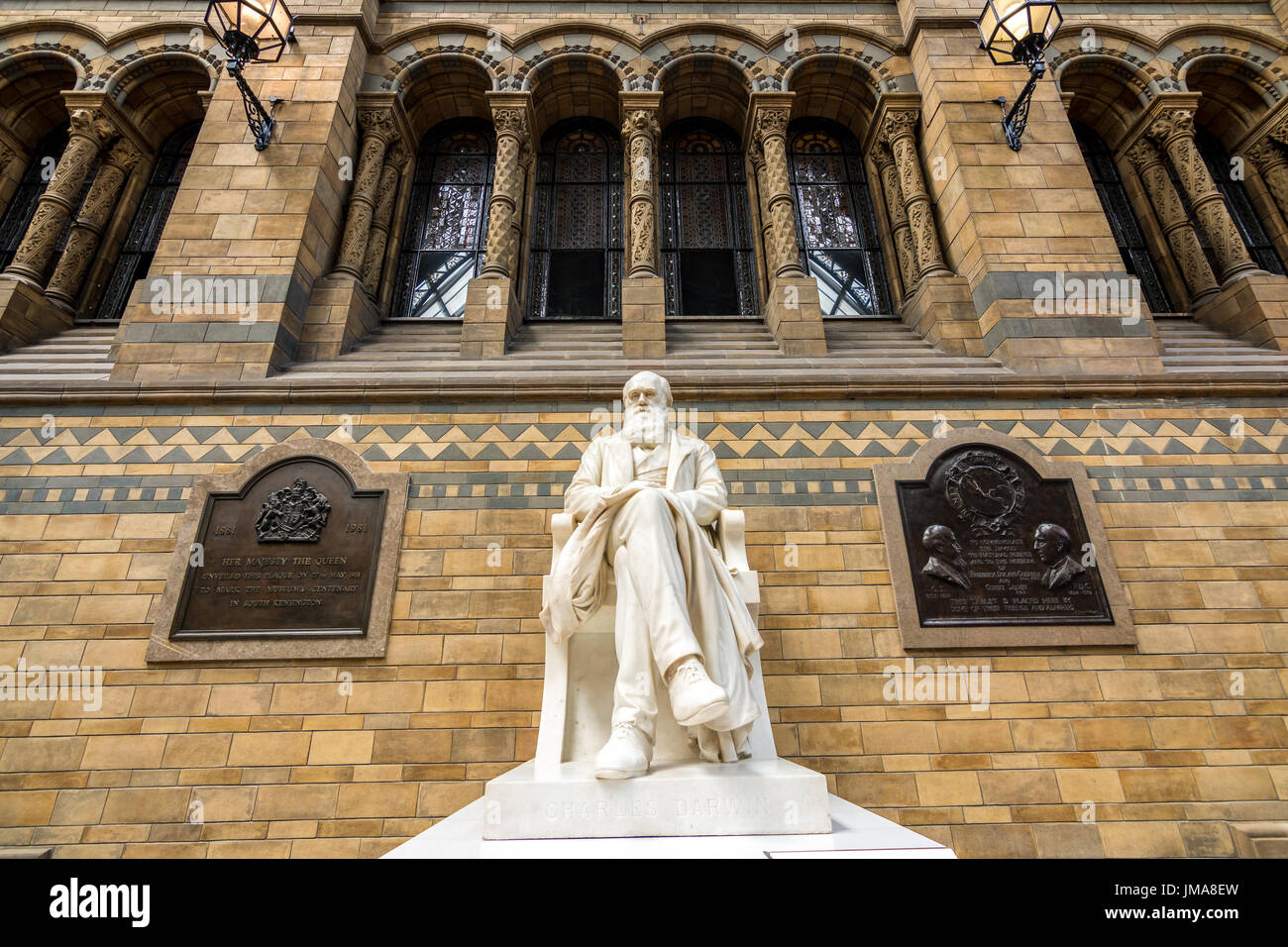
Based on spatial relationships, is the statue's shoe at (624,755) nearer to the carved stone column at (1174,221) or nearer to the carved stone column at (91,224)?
the carved stone column at (91,224)

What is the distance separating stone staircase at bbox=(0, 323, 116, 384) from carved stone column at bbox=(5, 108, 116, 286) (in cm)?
77

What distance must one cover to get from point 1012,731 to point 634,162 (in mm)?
6805

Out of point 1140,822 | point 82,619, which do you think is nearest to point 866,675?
point 1140,822

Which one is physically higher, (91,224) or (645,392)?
(91,224)

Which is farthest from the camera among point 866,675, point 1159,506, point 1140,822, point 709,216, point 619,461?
point 709,216

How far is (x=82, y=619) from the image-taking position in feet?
16.5

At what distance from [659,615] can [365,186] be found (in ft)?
22.5

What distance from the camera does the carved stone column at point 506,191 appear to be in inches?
289

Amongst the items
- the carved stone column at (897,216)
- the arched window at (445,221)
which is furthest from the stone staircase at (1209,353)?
the arched window at (445,221)

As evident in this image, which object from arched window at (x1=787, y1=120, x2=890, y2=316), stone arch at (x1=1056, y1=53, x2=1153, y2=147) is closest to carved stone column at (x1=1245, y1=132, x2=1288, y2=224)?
stone arch at (x1=1056, y1=53, x2=1153, y2=147)

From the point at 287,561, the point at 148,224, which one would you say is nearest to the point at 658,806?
the point at 287,561

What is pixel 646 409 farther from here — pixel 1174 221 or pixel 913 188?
pixel 1174 221

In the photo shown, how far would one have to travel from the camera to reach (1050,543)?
533cm
